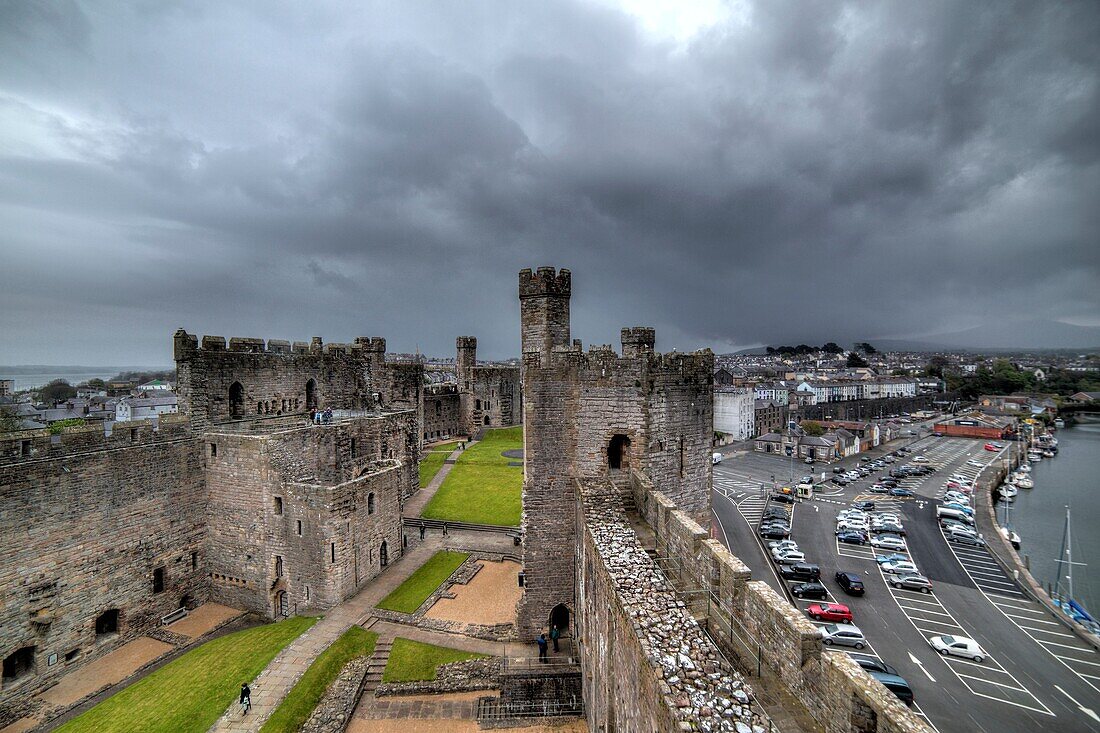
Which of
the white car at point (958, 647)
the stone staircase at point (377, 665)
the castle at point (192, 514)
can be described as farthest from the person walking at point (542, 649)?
the white car at point (958, 647)

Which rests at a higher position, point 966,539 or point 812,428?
point 812,428

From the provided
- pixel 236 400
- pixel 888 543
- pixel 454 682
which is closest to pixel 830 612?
pixel 888 543

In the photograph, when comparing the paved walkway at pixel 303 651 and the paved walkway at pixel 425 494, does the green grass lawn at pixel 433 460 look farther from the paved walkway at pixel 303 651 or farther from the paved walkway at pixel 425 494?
the paved walkway at pixel 303 651

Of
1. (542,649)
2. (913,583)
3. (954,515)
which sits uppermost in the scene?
(542,649)

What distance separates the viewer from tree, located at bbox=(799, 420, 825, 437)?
68.7 metres

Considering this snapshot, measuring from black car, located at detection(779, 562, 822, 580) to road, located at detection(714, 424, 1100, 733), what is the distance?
0.57 meters

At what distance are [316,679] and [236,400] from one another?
14.4 metres

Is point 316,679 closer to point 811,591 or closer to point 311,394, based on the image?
point 311,394

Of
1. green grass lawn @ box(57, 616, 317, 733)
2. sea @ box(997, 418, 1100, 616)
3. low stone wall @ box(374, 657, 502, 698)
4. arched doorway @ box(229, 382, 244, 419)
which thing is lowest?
sea @ box(997, 418, 1100, 616)

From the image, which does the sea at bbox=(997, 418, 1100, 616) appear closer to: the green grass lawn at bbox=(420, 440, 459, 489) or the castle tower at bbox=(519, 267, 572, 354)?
the castle tower at bbox=(519, 267, 572, 354)

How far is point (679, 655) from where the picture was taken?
17.8ft

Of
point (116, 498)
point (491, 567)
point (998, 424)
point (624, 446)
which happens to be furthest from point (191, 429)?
point (998, 424)

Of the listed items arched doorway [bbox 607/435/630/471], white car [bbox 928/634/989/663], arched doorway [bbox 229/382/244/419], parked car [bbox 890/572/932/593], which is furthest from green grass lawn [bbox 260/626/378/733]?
parked car [bbox 890/572/932/593]

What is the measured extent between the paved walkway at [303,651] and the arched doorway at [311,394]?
1071 centimetres
